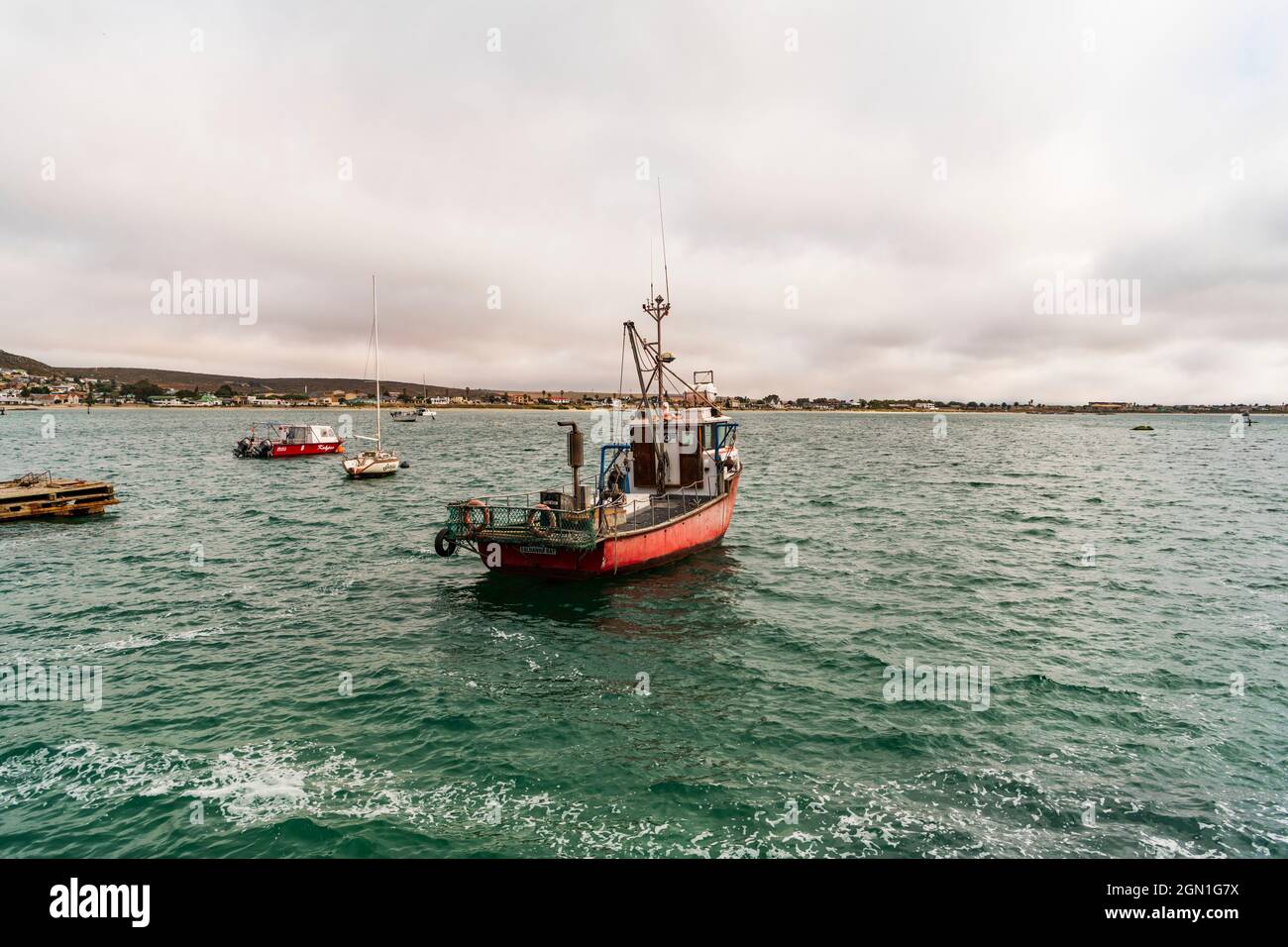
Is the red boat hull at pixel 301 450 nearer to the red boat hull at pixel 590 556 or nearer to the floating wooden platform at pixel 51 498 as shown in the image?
the floating wooden platform at pixel 51 498

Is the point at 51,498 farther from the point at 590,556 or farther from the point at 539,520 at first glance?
the point at 590,556

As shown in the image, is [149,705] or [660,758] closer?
[660,758]

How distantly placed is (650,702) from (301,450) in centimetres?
6711

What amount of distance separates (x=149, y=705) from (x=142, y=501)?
3361 centimetres

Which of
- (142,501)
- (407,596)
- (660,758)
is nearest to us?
(660,758)

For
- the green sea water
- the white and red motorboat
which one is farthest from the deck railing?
the white and red motorboat

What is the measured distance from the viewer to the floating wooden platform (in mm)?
30375

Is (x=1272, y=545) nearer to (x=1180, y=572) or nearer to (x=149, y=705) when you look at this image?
(x=1180, y=572)

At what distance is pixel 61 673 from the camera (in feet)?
46.1

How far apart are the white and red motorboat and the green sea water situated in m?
38.7

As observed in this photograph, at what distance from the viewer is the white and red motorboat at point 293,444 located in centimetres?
6662

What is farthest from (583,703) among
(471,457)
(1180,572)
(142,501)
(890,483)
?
(471,457)

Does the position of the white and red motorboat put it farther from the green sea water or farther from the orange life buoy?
the orange life buoy
